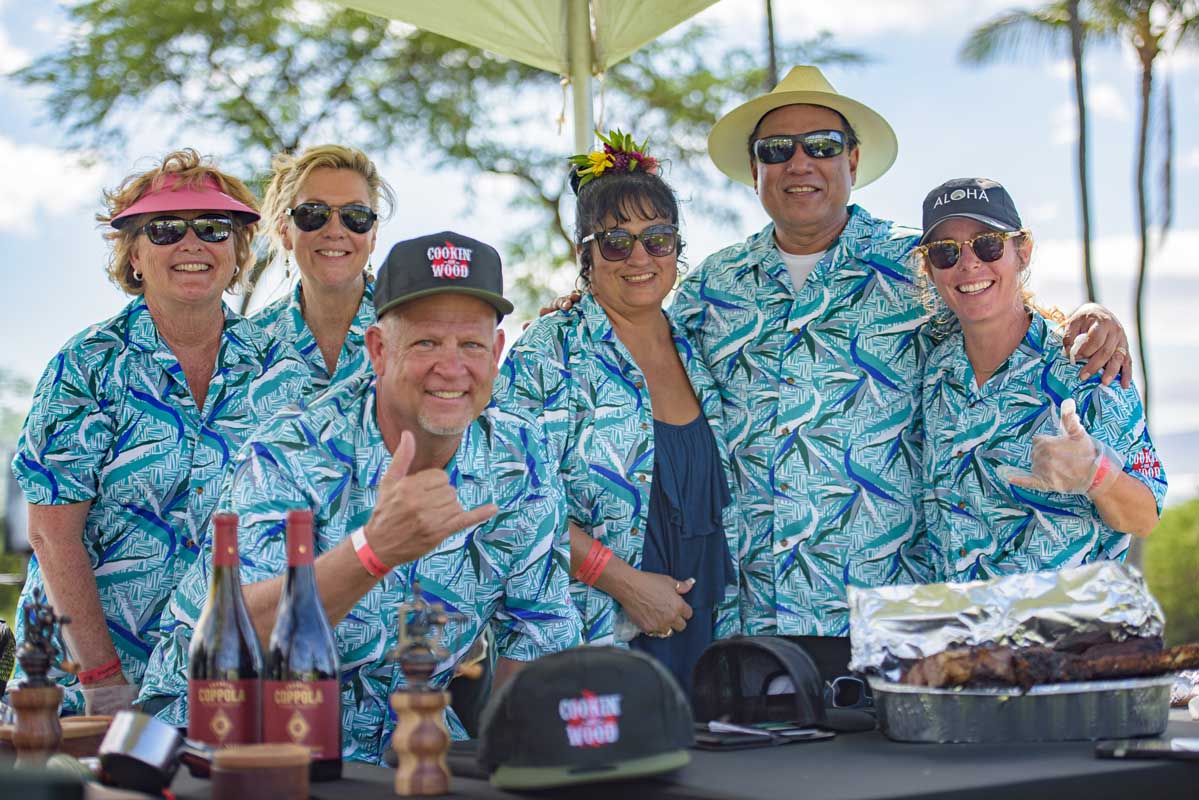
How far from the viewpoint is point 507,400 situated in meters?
3.69

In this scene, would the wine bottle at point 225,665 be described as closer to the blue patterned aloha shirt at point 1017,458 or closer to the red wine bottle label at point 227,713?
the red wine bottle label at point 227,713

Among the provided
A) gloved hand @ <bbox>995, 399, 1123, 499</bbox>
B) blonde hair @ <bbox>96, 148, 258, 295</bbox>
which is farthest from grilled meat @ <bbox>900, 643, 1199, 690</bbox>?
blonde hair @ <bbox>96, 148, 258, 295</bbox>

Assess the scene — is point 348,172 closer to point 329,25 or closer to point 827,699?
point 827,699

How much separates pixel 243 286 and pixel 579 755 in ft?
8.24

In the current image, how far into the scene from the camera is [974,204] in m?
3.34

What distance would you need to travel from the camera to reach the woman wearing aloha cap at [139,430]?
3357 millimetres

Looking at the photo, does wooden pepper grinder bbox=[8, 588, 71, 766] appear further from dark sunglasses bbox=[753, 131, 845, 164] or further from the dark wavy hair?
dark sunglasses bbox=[753, 131, 845, 164]

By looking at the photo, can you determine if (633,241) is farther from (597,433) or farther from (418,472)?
(418,472)

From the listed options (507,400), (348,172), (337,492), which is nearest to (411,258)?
(337,492)

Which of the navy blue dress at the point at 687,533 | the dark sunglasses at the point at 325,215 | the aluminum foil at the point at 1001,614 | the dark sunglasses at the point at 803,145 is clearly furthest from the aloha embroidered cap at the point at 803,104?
the aluminum foil at the point at 1001,614

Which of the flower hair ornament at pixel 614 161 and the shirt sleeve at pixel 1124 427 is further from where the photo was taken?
the flower hair ornament at pixel 614 161

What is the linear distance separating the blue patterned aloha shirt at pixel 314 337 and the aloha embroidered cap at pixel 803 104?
1.30 metres

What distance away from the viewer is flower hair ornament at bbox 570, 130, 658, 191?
154 inches

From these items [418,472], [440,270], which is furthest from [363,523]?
[440,270]
